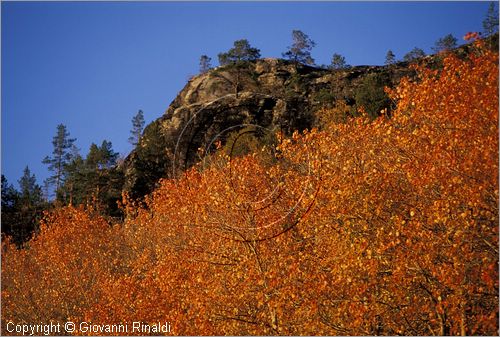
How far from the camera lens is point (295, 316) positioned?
2291 centimetres

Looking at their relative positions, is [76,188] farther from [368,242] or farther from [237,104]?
[368,242]

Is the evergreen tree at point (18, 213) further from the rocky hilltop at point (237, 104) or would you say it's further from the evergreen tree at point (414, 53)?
the evergreen tree at point (414, 53)

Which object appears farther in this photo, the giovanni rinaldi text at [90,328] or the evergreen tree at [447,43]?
the evergreen tree at [447,43]

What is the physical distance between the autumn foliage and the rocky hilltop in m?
42.3

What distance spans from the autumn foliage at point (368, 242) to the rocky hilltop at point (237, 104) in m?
42.3

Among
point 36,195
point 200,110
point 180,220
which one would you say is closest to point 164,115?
point 200,110

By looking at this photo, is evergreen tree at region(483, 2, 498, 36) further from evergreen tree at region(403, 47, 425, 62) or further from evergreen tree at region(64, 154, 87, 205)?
evergreen tree at region(64, 154, 87, 205)

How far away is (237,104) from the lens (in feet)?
316

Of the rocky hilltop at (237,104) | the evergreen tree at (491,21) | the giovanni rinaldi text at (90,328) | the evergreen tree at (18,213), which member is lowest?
the giovanni rinaldi text at (90,328)

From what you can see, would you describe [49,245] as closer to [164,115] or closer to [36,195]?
[36,195]

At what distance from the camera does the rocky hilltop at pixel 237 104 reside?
7994 centimetres

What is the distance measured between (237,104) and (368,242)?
76435mm

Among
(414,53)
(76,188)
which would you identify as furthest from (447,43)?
(76,188)

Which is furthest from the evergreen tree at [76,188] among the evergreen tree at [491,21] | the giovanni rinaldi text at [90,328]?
the evergreen tree at [491,21]
